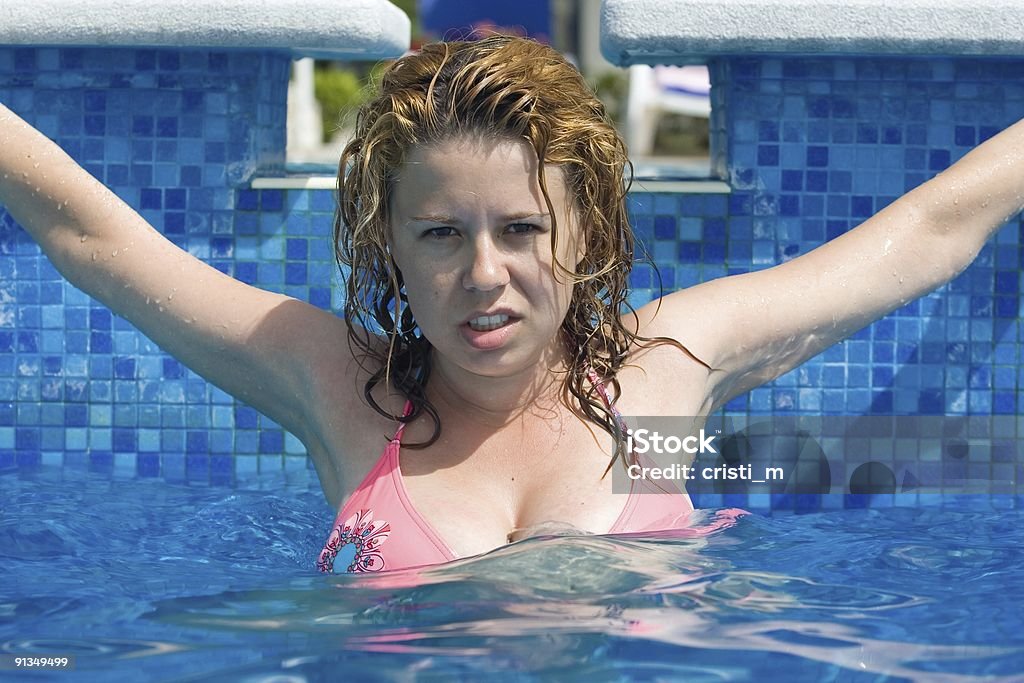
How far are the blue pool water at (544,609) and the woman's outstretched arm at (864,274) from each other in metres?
0.45

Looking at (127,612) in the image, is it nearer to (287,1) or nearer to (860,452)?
(287,1)

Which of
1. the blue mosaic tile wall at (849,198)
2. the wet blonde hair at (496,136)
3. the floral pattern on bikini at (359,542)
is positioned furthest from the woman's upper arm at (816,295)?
the blue mosaic tile wall at (849,198)

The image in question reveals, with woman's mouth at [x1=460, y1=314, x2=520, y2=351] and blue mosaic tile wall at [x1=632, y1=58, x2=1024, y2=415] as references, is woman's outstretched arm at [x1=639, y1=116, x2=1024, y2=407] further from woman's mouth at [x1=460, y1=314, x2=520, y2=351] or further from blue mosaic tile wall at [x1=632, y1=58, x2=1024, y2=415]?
blue mosaic tile wall at [x1=632, y1=58, x2=1024, y2=415]

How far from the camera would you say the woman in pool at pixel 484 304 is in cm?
230

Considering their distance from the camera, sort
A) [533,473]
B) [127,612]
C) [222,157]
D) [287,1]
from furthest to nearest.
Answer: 1. [222,157]
2. [287,1]
3. [533,473]
4. [127,612]

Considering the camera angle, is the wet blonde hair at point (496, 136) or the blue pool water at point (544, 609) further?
the wet blonde hair at point (496, 136)

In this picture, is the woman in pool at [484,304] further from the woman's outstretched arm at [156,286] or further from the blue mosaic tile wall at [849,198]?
the blue mosaic tile wall at [849,198]

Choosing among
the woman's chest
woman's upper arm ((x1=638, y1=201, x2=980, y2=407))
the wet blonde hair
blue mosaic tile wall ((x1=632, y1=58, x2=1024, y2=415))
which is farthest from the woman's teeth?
blue mosaic tile wall ((x1=632, y1=58, x2=1024, y2=415))

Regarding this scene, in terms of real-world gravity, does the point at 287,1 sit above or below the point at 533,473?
above

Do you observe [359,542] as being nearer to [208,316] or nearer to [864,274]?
[208,316]

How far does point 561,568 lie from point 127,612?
2.54ft

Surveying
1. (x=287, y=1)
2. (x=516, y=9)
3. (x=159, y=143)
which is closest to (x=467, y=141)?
(x=287, y=1)

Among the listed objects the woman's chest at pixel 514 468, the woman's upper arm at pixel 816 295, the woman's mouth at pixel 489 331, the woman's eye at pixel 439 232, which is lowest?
Answer: the woman's chest at pixel 514 468

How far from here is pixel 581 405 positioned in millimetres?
2613
